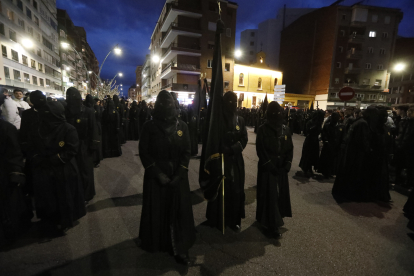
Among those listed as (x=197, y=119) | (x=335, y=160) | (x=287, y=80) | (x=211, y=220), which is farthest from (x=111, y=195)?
(x=287, y=80)

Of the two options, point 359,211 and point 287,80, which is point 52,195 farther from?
point 287,80

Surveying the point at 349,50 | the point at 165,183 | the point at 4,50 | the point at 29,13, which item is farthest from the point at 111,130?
the point at 349,50

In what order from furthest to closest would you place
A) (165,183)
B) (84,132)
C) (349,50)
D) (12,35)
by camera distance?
(349,50)
(12,35)
(84,132)
(165,183)

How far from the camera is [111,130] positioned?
27.1 ft

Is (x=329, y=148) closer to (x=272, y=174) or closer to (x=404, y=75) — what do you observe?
(x=272, y=174)

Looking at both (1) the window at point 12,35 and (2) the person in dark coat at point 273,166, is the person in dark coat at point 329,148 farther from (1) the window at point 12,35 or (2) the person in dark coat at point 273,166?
(1) the window at point 12,35

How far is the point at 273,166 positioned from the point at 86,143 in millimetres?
4094

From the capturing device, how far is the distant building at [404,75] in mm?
42594

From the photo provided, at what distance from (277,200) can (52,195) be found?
3.65m

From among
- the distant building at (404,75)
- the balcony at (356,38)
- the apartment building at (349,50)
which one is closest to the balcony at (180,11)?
the apartment building at (349,50)

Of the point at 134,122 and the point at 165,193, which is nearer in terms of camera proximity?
the point at 165,193

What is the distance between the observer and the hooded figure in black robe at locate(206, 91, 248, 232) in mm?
3283

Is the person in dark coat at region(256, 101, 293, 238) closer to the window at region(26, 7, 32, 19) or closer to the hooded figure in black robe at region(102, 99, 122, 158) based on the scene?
the hooded figure in black robe at region(102, 99, 122, 158)

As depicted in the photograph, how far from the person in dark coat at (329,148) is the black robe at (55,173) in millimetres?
6686
